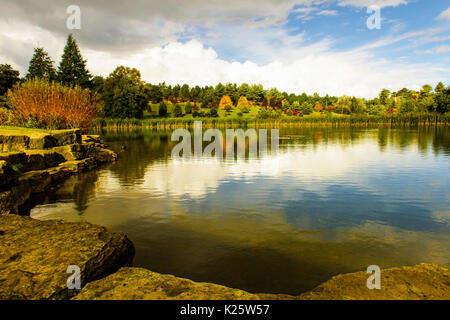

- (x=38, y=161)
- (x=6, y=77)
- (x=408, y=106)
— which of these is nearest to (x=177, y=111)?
(x=6, y=77)

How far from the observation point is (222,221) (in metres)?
9.86

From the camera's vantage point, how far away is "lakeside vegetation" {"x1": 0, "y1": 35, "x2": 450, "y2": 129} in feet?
76.2

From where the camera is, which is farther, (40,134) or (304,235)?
(40,134)

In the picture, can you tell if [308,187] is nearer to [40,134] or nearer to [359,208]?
[359,208]

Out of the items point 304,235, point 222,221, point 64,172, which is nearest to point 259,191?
point 222,221

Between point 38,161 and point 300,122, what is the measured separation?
257 feet

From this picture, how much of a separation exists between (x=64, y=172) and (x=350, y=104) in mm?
145797

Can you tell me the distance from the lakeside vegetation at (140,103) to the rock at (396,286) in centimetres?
2315

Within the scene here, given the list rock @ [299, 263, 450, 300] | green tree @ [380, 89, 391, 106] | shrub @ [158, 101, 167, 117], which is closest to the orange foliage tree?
green tree @ [380, 89, 391, 106]

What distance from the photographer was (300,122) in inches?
3383

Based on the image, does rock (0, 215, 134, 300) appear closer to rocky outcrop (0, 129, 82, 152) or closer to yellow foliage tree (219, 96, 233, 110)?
rocky outcrop (0, 129, 82, 152)

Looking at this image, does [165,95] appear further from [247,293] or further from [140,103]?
[247,293]

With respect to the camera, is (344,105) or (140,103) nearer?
(140,103)
